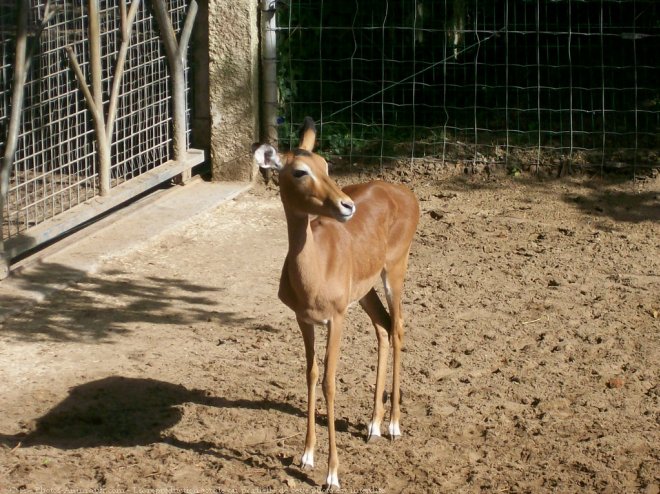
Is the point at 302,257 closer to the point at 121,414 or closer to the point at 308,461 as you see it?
the point at 308,461

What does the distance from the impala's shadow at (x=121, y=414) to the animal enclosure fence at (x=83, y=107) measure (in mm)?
1831

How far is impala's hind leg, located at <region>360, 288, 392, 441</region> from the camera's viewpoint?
5375mm

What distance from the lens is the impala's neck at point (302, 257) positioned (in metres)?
4.81

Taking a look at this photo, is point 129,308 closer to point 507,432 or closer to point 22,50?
point 22,50

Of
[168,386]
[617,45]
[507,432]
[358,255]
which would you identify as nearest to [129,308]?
[168,386]

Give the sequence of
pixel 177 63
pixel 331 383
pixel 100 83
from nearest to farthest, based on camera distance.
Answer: pixel 331 383
pixel 100 83
pixel 177 63

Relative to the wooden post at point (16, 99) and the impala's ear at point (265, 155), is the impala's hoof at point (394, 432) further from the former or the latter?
the wooden post at point (16, 99)

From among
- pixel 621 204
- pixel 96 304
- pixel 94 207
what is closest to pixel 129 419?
Answer: pixel 96 304

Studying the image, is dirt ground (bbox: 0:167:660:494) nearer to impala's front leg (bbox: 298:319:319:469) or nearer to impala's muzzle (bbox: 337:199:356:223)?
impala's front leg (bbox: 298:319:319:469)

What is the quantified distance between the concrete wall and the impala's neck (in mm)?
4669

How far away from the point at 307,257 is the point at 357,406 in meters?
1.17

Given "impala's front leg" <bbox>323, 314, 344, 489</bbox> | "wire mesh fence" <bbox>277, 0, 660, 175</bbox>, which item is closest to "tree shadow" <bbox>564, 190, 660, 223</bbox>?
"wire mesh fence" <bbox>277, 0, 660, 175</bbox>

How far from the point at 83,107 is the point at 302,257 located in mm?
4352

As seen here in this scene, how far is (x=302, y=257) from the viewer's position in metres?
4.84
